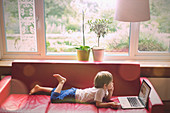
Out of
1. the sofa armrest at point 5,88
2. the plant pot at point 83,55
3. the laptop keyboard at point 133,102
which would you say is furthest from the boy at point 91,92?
the plant pot at point 83,55

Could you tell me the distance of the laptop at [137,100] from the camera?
6.84ft

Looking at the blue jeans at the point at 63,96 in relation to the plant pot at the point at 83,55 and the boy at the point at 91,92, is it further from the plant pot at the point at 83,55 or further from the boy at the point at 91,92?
the plant pot at the point at 83,55

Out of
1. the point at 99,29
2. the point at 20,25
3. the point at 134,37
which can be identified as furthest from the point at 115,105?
the point at 20,25

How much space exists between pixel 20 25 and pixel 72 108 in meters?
1.63

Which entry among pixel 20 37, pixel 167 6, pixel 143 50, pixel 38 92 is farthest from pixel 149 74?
pixel 20 37

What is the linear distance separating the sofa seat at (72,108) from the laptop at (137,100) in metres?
0.37

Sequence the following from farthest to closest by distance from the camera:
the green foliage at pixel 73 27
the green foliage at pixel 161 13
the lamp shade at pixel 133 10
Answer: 1. the green foliage at pixel 73 27
2. the green foliage at pixel 161 13
3. the lamp shade at pixel 133 10

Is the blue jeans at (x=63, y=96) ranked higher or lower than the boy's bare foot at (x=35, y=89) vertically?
lower

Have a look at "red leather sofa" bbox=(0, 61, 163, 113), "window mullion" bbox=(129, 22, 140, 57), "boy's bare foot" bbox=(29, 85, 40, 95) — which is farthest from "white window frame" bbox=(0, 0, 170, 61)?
"boy's bare foot" bbox=(29, 85, 40, 95)

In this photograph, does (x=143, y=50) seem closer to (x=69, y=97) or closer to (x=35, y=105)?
(x=69, y=97)

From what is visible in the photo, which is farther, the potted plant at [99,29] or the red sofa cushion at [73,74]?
the potted plant at [99,29]

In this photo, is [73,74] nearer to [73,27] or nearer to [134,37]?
[73,27]

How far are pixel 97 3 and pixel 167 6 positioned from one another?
3.58 feet

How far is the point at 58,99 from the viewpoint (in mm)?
2240
